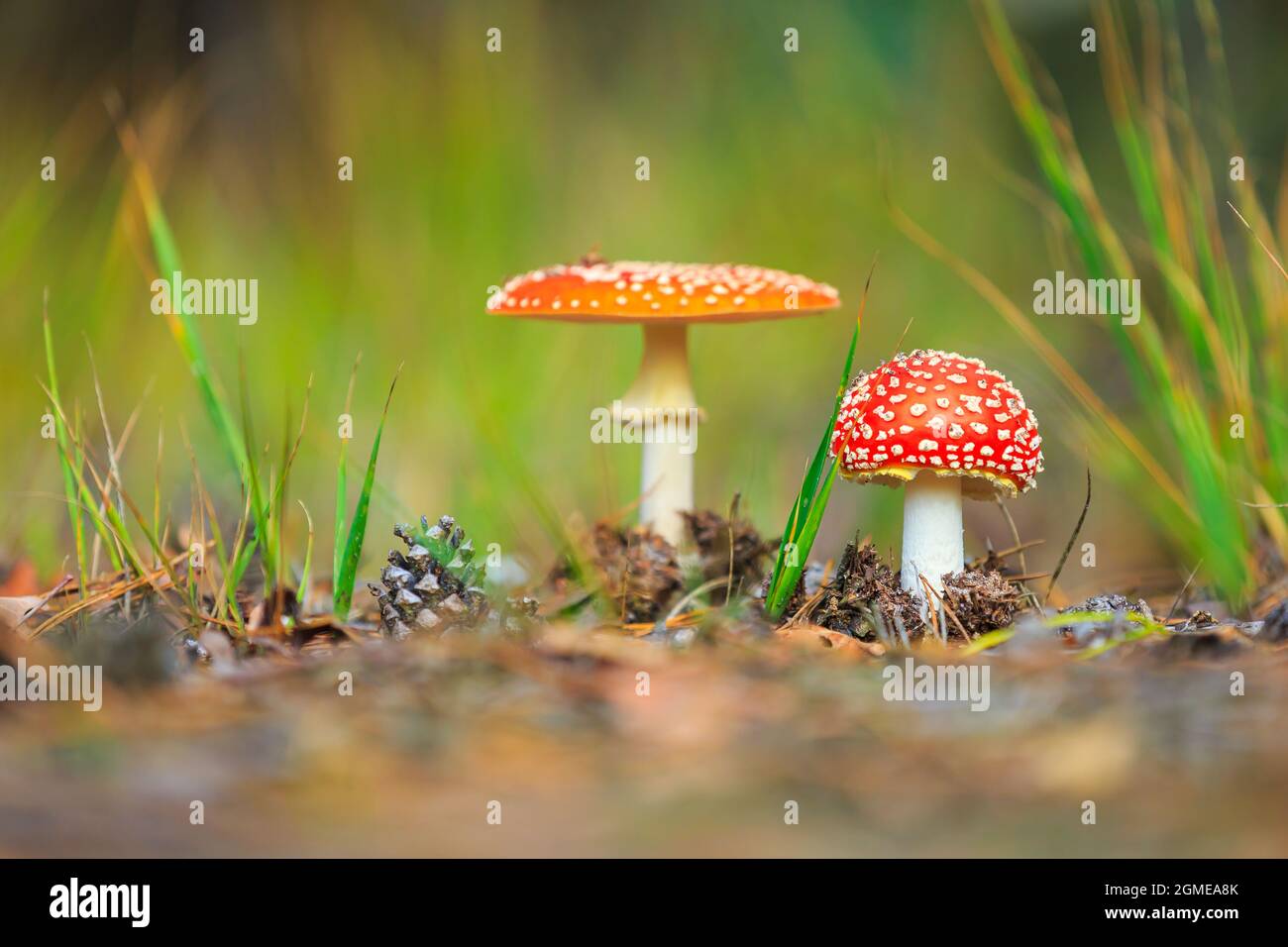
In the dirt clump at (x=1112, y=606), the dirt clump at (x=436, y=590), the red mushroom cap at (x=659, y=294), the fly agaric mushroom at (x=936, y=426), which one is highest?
the red mushroom cap at (x=659, y=294)

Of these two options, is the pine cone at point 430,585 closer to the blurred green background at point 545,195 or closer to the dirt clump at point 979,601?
the dirt clump at point 979,601

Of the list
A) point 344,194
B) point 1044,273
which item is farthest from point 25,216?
point 1044,273

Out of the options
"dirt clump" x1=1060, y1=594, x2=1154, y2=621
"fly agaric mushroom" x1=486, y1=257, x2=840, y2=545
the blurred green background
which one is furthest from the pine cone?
the blurred green background

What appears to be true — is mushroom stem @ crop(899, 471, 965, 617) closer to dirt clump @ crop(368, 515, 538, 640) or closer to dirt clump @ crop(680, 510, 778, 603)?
dirt clump @ crop(680, 510, 778, 603)

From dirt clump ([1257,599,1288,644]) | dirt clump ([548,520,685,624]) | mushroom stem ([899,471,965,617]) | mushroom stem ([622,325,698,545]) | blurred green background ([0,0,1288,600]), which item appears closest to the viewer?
dirt clump ([1257,599,1288,644])

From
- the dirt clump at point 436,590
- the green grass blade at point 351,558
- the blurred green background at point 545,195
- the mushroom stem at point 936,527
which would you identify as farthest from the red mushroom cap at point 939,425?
the blurred green background at point 545,195
